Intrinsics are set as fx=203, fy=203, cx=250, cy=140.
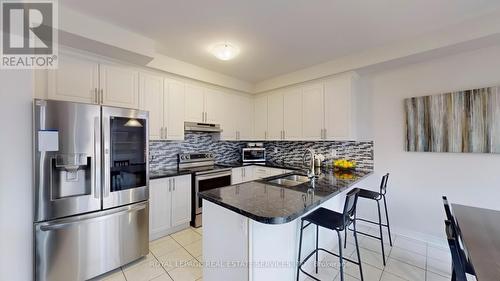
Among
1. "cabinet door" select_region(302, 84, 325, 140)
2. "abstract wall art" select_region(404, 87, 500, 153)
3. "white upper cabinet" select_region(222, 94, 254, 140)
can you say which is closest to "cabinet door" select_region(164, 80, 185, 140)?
"white upper cabinet" select_region(222, 94, 254, 140)

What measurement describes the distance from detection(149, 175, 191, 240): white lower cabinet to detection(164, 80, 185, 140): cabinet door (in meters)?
0.69

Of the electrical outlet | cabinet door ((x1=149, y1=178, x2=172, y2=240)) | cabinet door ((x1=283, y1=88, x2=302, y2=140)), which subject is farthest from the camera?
cabinet door ((x1=283, y1=88, x2=302, y2=140))

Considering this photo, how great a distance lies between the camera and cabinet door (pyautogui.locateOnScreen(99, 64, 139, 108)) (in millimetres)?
2432

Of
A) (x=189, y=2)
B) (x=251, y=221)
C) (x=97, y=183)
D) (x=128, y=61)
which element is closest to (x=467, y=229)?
(x=251, y=221)

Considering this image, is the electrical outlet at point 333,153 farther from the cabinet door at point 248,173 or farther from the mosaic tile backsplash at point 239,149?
the cabinet door at point 248,173

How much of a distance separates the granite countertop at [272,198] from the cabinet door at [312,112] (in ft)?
4.16

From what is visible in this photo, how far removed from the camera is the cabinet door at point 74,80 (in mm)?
2105

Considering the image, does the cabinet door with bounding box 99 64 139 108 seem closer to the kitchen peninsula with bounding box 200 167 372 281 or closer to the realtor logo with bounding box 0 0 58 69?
the realtor logo with bounding box 0 0 58 69

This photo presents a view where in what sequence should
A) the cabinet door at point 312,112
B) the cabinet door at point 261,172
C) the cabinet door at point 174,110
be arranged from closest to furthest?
the cabinet door at point 174,110
the cabinet door at point 312,112
the cabinet door at point 261,172

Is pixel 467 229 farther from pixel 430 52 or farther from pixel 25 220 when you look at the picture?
pixel 25 220

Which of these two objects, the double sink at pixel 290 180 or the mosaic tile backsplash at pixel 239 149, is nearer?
the double sink at pixel 290 180

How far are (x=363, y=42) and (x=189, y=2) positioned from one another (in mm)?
2042

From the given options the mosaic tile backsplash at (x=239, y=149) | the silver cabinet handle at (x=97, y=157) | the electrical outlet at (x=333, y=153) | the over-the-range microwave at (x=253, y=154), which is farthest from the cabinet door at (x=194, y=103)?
the electrical outlet at (x=333, y=153)

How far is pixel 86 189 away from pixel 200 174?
A: 151cm
